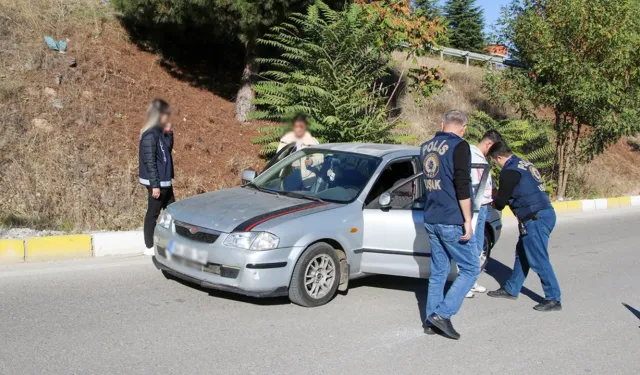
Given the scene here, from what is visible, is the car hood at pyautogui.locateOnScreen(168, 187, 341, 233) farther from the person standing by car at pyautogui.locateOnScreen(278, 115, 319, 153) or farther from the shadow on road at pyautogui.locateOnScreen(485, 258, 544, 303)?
the shadow on road at pyautogui.locateOnScreen(485, 258, 544, 303)

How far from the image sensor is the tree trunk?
46.6 feet

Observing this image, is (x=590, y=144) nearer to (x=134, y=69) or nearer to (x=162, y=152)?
(x=134, y=69)

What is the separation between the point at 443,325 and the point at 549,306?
1751 mm

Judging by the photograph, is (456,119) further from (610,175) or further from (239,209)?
(610,175)

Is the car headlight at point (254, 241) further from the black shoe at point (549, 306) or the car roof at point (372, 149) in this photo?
the black shoe at point (549, 306)

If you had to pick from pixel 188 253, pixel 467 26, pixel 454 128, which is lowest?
pixel 188 253

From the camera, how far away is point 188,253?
6043 millimetres

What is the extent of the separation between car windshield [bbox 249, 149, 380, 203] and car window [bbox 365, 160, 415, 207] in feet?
0.40

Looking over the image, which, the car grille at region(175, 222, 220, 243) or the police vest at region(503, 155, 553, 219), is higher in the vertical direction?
the police vest at region(503, 155, 553, 219)

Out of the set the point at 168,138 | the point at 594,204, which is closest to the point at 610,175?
the point at 594,204

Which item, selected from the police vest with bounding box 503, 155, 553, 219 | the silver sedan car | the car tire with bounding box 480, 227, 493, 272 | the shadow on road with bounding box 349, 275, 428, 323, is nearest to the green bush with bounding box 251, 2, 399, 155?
the car tire with bounding box 480, 227, 493, 272

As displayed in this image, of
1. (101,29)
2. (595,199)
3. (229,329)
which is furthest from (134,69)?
(595,199)

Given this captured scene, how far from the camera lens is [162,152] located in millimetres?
7598

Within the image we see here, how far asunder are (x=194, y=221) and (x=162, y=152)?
5.85 ft
